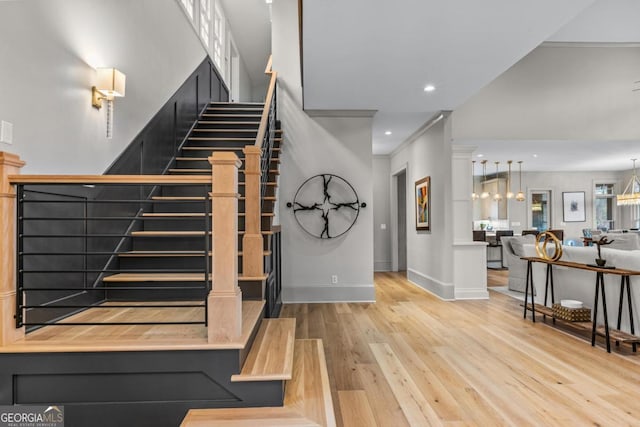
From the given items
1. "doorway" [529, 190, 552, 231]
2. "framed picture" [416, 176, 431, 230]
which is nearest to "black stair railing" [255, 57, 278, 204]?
"framed picture" [416, 176, 431, 230]

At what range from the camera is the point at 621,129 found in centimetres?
664

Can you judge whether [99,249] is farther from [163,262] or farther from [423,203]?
[423,203]

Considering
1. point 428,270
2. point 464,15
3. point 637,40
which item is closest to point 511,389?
point 464,15

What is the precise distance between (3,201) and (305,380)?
6.29 feet

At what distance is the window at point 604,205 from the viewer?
11609 millimetres

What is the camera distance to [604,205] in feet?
38.4

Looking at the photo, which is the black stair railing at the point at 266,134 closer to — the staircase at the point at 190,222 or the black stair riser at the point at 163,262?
the staircase at the point at 190,222

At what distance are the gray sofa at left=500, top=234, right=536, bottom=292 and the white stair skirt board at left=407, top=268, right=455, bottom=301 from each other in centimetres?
140

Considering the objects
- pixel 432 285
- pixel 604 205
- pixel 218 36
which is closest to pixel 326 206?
pixel 432 285

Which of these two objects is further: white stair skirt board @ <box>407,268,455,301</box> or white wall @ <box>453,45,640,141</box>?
white wall @ <box>453,45,640,141</box>

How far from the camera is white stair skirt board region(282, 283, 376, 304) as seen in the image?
557cm

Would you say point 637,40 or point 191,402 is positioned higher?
point 637,40

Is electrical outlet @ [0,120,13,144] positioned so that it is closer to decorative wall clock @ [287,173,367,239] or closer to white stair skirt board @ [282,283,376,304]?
decorative wall clock @ [287,173,367,239]

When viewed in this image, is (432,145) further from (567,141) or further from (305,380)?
(305,380)
